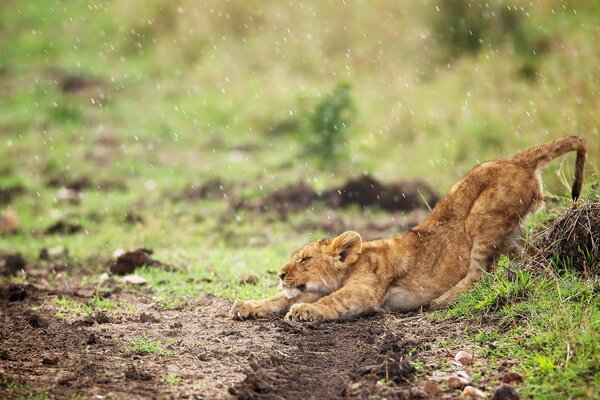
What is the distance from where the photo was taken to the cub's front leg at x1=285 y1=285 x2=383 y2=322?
6.01m

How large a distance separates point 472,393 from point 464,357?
1.83 feet

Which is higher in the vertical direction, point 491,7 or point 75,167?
point 491,7

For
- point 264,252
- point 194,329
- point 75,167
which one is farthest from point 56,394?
point 75,167

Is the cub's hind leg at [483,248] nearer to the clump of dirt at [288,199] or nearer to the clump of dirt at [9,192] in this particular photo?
the clump of dirt at [288,199]

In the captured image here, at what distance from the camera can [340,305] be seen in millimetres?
6078

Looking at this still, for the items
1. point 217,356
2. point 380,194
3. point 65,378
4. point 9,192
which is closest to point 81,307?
point 217,356

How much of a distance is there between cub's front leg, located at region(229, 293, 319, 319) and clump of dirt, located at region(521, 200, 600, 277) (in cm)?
177

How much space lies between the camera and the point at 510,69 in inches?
541

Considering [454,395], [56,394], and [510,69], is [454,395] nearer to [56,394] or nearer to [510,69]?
[56,394]

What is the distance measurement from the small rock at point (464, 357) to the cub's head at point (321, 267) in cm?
159

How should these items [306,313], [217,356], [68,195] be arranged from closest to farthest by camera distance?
[217,356], [306,313], [68,195]

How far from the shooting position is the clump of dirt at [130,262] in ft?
27.3

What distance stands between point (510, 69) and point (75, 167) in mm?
7232

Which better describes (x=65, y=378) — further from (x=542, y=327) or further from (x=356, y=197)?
(x=356, y=197)
